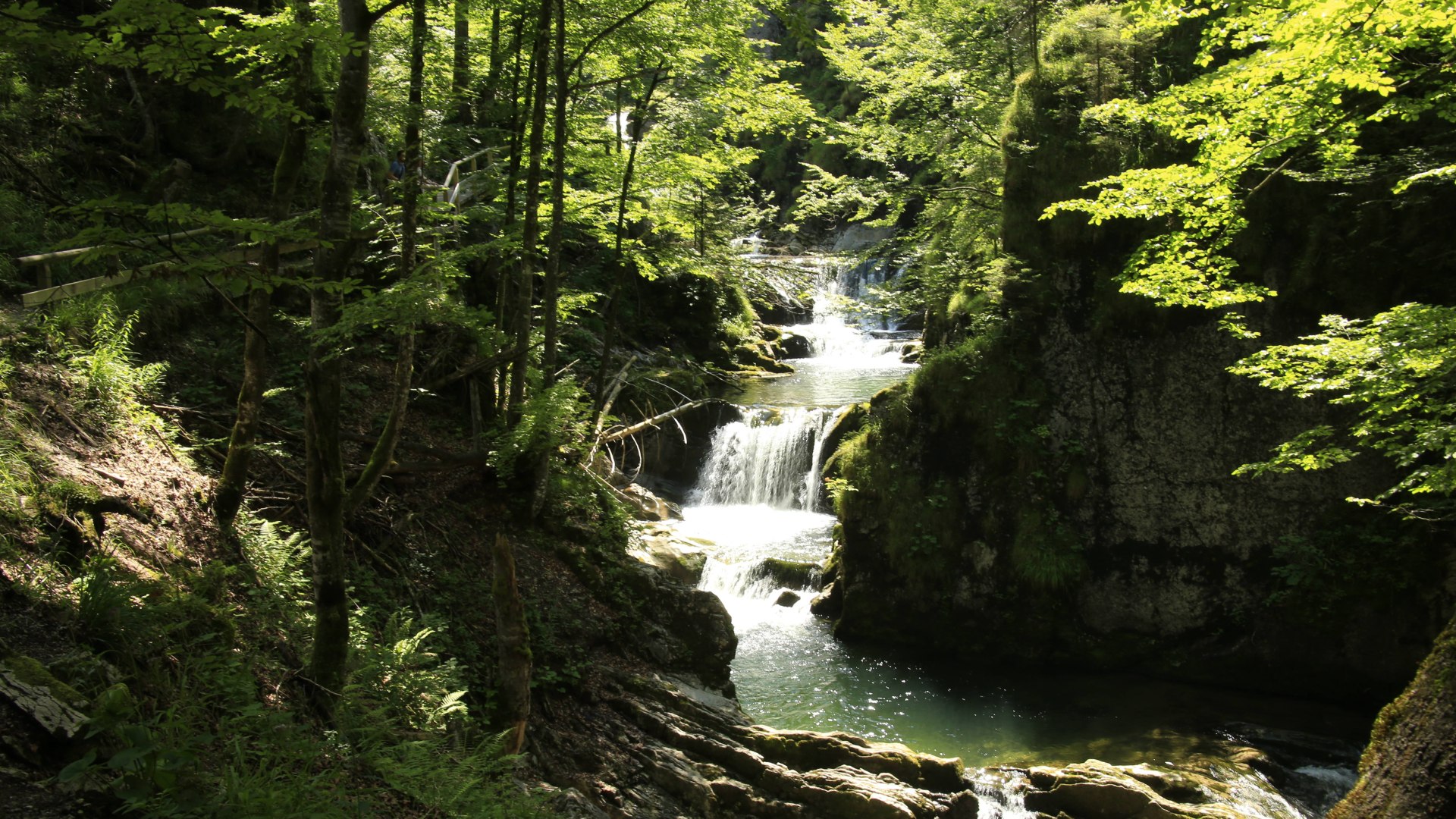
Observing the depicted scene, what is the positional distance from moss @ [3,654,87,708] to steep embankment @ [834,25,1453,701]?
33.9 feet

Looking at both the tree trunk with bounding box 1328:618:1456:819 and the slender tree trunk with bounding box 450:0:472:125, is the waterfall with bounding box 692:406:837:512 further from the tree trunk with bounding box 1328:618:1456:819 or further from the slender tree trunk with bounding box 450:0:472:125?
the tree trunk with bounding box 1328:618:1456:819

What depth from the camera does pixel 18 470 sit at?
4.89 meters

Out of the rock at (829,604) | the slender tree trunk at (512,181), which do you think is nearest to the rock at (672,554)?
the rock at (829,604)

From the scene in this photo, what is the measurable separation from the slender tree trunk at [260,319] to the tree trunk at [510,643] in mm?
2025

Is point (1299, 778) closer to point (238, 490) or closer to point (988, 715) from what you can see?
point (988, 715)

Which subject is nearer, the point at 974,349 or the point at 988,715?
the point at 988,715

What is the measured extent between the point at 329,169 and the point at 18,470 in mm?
2795

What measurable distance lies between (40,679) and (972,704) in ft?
32.7

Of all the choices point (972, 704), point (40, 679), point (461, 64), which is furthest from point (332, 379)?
point (972, 704)

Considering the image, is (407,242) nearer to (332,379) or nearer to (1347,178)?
(332,379)

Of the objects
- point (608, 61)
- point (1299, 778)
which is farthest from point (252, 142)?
point (1299, 778)

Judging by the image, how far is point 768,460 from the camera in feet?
54.2

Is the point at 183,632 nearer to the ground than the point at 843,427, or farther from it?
nearer to the ground

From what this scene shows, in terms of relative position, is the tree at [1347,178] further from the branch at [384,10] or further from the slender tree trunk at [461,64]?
the slender tree trunk at [461,64]
